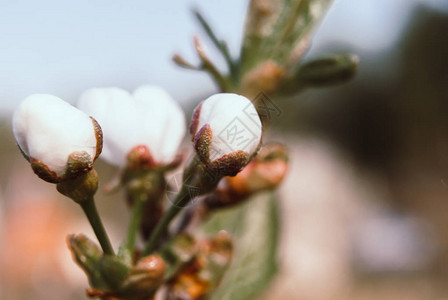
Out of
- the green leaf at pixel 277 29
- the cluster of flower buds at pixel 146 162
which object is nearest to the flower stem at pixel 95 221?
the cluster of flower buds at pixel 146 162

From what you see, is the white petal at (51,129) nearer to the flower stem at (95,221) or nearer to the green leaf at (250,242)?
the flower stem at (95,221)

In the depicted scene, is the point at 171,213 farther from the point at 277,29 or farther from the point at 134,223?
the point at 277,29

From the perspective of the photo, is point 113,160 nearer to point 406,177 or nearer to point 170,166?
point 170,166

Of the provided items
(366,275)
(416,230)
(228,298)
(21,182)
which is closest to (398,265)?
(366,275)

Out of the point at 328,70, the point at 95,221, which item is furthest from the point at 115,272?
the point at 328,70

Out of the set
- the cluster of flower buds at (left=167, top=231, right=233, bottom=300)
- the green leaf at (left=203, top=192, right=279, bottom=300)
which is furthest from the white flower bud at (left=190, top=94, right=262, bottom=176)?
the green leaf at (left=203, top=192, right=279, bottom=300)

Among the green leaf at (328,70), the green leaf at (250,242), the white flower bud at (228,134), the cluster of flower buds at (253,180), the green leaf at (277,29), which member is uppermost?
the white flower bud at (228,134)

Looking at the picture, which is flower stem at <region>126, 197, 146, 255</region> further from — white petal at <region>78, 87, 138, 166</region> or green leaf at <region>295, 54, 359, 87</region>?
green leaf at <region>295, 54, 359, 87</region>
